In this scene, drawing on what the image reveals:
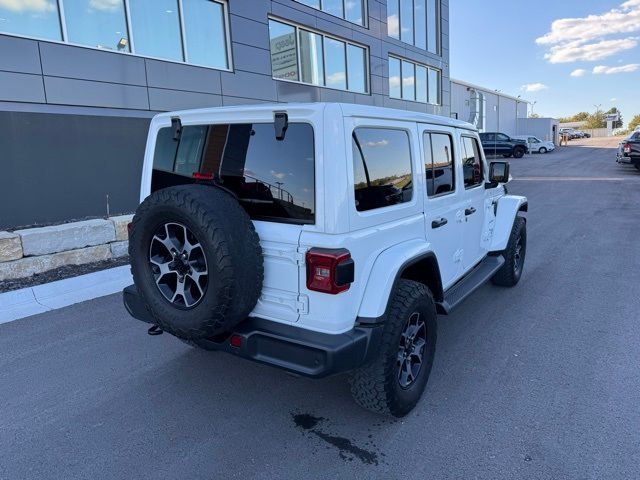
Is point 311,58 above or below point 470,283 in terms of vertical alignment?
above

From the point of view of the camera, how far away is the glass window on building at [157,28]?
370 inches

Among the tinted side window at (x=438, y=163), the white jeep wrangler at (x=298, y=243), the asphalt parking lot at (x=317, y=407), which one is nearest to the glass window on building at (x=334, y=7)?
the tinted side window at (x=438, y=163)

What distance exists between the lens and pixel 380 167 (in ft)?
9.22

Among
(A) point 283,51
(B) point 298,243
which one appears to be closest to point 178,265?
(B) point 298,243

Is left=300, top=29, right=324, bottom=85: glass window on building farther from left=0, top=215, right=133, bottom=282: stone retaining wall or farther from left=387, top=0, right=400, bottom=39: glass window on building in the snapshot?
left=0, top=215, right=133, bottom=282: stone retaining wall

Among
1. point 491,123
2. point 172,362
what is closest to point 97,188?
point 172,362

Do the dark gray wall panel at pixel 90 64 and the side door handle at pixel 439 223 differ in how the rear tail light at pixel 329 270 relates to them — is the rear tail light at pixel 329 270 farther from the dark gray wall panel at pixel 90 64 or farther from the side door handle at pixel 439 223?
the dark gray wall panel at pixel 90 64

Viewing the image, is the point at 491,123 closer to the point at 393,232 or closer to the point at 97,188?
the point at 97,188

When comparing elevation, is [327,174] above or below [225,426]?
above

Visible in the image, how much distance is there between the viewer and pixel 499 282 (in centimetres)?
539

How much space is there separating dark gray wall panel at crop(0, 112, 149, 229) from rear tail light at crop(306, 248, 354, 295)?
7.28 m

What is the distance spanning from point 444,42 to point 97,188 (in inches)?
727

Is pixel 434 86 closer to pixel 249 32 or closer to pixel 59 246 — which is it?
pixel 249 32

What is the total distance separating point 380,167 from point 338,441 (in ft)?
5.64
